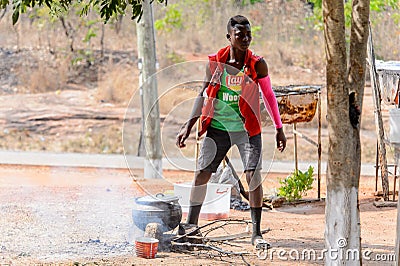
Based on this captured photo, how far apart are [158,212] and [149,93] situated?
486 cm

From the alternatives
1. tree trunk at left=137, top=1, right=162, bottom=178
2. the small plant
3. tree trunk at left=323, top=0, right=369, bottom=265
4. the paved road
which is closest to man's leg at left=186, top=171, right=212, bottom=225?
tree trunk at left=323, top=0, right=369, bottom=265

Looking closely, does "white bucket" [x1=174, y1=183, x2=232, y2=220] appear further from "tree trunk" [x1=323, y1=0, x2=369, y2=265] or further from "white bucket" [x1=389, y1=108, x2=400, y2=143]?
"tree trunk" [x1=323, y1=0, x2=369, y2=265]

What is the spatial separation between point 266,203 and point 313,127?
7705 millimetres

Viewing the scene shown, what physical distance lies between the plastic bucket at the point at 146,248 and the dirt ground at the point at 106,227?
6 centimetres

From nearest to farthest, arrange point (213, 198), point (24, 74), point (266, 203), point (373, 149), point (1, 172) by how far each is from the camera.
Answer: point (213, 198) < point (266, 203) < point (1, 172) < point (373, 149) < point (24, 74)

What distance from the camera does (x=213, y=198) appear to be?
8.18m

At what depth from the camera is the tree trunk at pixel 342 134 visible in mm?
5305

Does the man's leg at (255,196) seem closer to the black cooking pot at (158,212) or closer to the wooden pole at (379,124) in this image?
the black cooking pot at (158,212)

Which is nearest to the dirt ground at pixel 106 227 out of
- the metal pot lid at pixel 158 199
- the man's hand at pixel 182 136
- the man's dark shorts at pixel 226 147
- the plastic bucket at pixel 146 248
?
the plastic bucket at pixel 146 248

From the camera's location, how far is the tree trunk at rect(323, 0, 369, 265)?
530 centimetres

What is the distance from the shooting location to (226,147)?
6.86 metres

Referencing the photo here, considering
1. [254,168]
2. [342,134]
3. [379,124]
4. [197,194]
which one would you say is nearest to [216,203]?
[197,194]

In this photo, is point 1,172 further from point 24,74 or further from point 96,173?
point 24,74

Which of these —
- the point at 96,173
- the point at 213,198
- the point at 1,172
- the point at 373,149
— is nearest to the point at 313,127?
the point at 373,149
